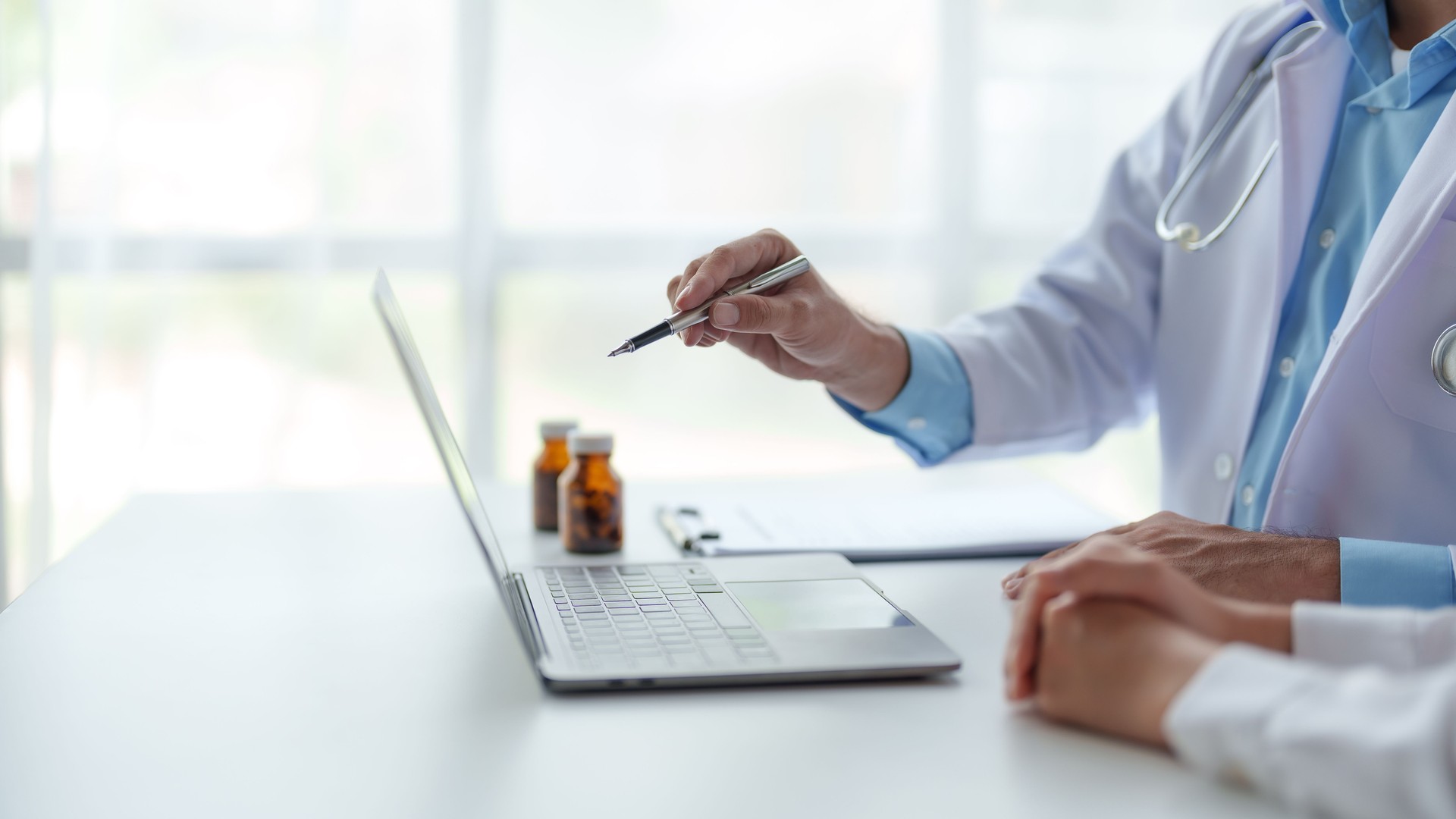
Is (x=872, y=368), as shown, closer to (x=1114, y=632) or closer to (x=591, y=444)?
(x=591, y=444)

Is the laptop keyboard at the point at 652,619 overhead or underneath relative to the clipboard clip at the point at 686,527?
overhead

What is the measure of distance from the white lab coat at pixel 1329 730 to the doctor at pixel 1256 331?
303 mm

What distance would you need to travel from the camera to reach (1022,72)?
2.71 m

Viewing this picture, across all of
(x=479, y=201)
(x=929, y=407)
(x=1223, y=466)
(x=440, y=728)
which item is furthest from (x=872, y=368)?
(x=479, y=201)

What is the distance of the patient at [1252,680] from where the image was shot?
21.9 inches

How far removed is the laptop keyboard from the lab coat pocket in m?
0.62

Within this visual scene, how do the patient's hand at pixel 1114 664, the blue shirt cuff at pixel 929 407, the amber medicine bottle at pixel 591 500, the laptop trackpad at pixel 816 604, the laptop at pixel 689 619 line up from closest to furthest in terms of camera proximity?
1. the patient's hand at pixel 1114 664
2. the laptop at pixel 689 619
3. the laptop trackpad at pixel 816 604
4. the amber medicine bottle at pixel 591 500
5. the blue shirt cuff at pixel 929 407

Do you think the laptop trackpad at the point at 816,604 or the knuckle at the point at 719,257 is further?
the knuckle at the point at 719,257

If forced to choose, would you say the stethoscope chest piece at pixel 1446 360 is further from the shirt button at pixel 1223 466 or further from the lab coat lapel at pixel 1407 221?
the shirt button at pixel 1223 466

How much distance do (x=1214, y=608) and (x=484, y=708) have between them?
44cm

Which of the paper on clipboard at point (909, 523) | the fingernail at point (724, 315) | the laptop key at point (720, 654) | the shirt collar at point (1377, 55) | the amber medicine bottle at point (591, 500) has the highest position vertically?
the shirt collar at point (1377, 55)

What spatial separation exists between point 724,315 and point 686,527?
263mm

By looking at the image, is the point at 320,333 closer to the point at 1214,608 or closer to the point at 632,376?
the point at 632,376

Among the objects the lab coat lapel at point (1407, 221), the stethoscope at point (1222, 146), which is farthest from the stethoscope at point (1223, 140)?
the lab coat lapel at point (1407, 221)
